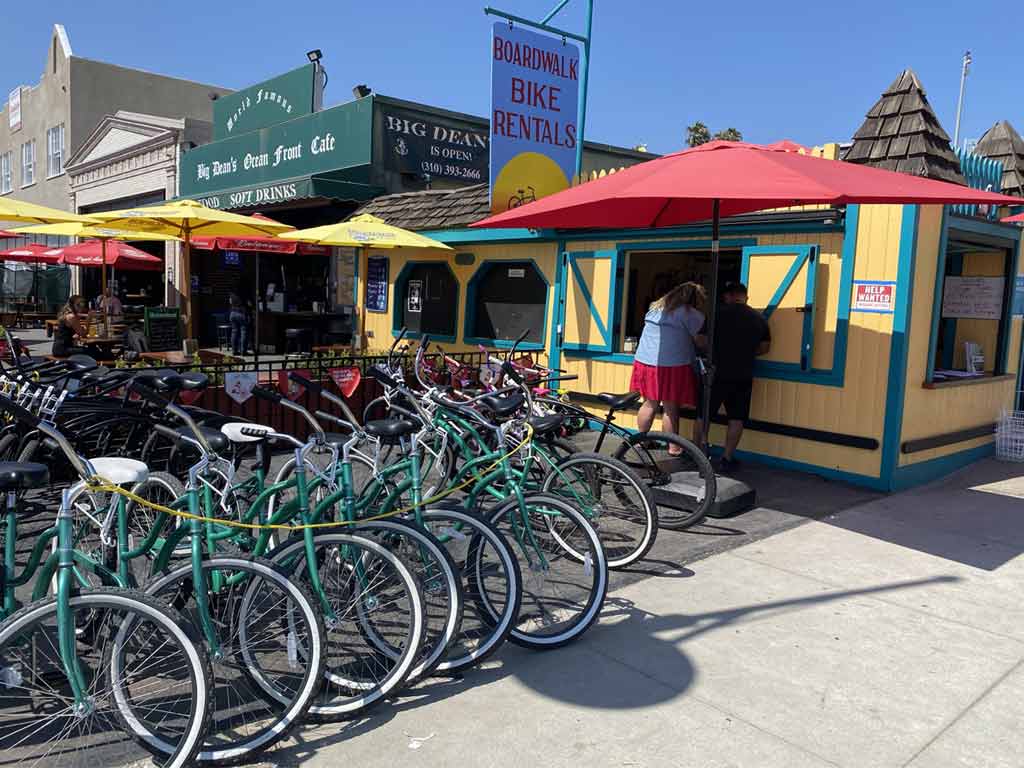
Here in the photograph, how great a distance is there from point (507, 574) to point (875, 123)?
5.77 m

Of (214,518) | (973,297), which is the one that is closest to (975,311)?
(973,297)

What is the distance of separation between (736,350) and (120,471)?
5.30 meters

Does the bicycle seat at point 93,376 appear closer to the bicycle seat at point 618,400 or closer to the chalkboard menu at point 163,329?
the bicycle seat at point 618,400

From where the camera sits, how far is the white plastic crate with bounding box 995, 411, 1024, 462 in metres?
8.11

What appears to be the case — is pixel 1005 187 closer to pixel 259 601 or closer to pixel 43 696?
pixel 259 601

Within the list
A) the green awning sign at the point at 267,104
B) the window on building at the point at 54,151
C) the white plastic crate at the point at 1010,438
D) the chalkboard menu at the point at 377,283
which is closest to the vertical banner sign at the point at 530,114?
the chalkboard menu at the point at 377,283

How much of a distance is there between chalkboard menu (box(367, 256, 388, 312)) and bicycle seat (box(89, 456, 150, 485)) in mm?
8870

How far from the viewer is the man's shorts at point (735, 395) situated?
6.95 m

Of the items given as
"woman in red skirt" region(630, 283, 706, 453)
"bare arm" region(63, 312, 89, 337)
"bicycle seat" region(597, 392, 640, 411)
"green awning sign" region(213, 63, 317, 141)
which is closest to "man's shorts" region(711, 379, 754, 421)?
"woman in red skirt" region(630, 283, 706, 453)

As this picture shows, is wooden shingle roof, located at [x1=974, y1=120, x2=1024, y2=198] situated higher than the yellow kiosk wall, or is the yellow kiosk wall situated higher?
wooden shingle roof, located at [x1=974, y1=120, x2=1024, y2=198]

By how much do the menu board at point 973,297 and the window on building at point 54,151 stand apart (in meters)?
30.2

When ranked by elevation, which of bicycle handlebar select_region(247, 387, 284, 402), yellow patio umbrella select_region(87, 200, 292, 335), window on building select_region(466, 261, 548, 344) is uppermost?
yellow patio umbrella select_region(87, 200, 292, 335)

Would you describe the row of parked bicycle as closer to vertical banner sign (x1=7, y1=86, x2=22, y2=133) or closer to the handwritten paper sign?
the handwritten paper sign

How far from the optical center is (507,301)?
10.0 metres
